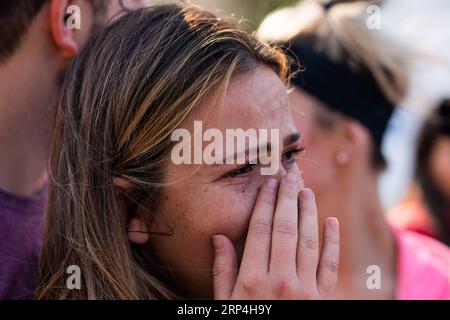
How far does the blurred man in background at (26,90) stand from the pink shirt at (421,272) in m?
1.37

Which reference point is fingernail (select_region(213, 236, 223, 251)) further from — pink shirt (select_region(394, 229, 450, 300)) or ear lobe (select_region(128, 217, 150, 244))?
pink shirt (select_region(394, 229, 450, 300))

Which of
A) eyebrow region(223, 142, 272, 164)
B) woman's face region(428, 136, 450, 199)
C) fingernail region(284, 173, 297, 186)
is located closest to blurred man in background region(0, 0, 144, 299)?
eyebrow region(223, 142, 272, 164)

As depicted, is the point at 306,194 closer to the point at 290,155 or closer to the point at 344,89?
the point at 290,155

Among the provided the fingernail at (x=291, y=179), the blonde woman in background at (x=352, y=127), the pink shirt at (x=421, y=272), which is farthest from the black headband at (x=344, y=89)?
the fingernail at (x=291, y=179)

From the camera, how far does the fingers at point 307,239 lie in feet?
5.16

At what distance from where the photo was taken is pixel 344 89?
105 inches

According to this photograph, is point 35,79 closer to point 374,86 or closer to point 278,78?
point 278,78

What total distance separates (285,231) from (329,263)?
148mm

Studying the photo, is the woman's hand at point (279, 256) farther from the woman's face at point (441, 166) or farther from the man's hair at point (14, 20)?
the woman's face at point (441, 166)

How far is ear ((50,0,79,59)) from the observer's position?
5.85 feet

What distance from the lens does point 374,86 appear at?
2.67 m

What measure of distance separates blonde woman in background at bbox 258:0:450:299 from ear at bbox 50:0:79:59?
0.97 m

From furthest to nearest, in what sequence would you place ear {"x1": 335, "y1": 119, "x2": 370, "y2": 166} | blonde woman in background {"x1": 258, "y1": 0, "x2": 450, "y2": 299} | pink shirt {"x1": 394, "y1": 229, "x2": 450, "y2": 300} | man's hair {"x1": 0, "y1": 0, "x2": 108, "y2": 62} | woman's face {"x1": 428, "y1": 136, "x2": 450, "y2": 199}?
woman's face {"x1": 428, "y1": 136, "x2": 450, "y2": 199} → ear {"x1": 335, "y1": 119, "x2": 370, "y2": 166} → blonde woman in background {"x1": 258, "y1": 0, "x2": 450, "y2": 299} → pink shirt {"x1": 394, "y1": 229, "x2": 450, "y2": 300} → man's hair {"x1": 0, "y1": 0, "x2": 108, "y2": 62}
